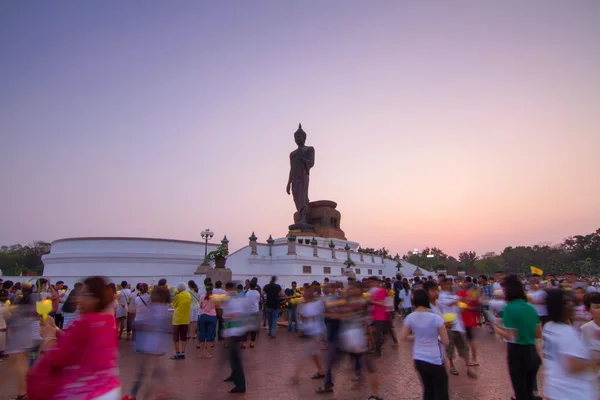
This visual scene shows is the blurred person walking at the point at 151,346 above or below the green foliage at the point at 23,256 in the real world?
below

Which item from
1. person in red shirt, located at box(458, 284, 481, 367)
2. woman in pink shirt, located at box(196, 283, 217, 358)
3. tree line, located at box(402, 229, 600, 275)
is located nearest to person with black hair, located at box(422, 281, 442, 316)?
person in red shirt, located at box(458, 284, 481, 367)

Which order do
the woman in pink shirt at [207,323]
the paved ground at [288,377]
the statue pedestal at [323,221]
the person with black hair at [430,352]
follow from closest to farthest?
the person with black hair at [430,352]
the paved ground at [288,377]
the woman in pink shirt at [207,323]
the statue pedestal at [323,221]

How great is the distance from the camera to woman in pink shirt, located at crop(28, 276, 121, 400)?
7.86ft

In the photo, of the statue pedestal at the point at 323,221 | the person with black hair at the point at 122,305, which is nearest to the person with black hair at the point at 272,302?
the person with black hair at the point at 122,305

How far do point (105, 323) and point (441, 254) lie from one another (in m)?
93.2

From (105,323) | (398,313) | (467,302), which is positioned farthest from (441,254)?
(105,323)

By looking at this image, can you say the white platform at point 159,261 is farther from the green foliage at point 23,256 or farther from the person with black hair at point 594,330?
the green foliage at point 23,256

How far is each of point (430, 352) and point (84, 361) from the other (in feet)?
10.3

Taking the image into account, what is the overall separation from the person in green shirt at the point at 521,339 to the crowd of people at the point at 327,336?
0.4 inches

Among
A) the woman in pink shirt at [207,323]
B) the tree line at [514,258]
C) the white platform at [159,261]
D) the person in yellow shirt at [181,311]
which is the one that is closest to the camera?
the person in yellow shirt at [181,311]

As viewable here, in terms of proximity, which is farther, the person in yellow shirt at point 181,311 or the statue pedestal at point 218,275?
the statue pedestal at point 218,275

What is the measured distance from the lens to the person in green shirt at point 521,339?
13.6 feet

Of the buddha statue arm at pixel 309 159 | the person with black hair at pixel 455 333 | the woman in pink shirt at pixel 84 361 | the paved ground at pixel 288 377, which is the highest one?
the buddha statue arm at pixel 309 159

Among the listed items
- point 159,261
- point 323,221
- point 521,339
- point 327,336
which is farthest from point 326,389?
point 323,221
